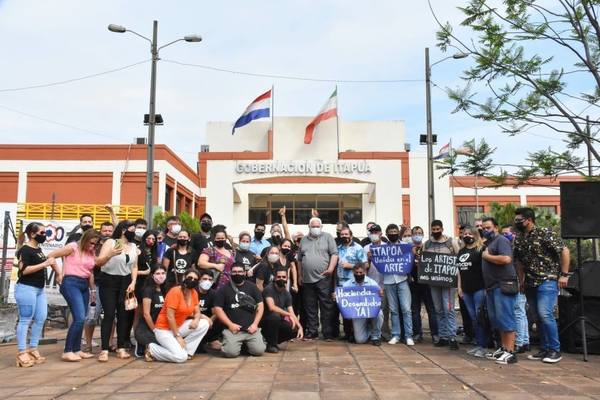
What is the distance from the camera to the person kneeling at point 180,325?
265 inches

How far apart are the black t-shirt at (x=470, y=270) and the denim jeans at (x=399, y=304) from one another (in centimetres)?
94

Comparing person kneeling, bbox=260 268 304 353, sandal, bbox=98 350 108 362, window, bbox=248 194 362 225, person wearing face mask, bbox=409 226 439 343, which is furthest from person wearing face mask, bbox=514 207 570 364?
window, bbox=248 194 362 225

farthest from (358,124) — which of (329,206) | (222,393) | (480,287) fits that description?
(222,393)

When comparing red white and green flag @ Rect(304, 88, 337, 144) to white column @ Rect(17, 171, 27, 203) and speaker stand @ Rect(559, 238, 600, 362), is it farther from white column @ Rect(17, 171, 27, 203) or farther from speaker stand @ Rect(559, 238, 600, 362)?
speaker stand @ Rect(559, 238, 600, 362)

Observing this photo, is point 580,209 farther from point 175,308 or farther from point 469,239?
point 175,308

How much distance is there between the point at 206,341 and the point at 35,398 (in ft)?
9.96

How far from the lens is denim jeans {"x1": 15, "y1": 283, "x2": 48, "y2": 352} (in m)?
6.42

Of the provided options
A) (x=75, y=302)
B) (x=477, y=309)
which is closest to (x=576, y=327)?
(x=477, y=309)

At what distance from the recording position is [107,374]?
595 cm

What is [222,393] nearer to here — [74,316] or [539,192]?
[74,316]

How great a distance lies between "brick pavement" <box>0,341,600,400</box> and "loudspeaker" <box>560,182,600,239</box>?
165 cm

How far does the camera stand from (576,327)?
23.9 ft

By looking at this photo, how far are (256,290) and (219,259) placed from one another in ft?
3.06

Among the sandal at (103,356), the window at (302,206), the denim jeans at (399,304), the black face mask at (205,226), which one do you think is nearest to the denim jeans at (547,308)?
the denim jeans at (399,304)
